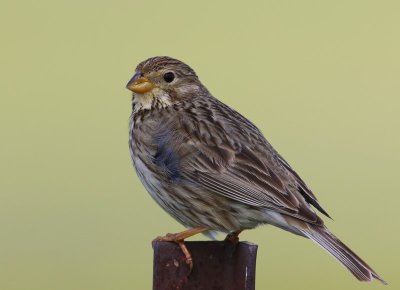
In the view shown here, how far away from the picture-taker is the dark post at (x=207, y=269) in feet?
17.0

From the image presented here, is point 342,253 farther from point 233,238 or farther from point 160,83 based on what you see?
point 160,83

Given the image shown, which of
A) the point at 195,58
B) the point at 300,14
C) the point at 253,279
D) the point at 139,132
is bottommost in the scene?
the point at 253,279

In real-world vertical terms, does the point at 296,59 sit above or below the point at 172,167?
above

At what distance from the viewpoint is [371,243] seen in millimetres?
9406

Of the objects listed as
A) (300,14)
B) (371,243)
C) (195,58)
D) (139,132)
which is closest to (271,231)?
(371,243)

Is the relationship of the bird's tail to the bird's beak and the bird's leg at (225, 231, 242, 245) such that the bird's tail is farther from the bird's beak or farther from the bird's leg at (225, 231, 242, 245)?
the bird's beak

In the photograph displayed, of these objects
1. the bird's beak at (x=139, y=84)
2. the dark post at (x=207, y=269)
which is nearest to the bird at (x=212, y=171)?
the bird's beak at (x=139, y=84)

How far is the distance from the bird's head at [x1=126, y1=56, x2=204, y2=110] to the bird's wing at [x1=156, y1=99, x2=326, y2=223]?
31cm

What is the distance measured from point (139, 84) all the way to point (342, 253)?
1.81 meters

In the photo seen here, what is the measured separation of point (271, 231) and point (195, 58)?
272 cm

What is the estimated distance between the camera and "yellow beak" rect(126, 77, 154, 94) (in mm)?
7277

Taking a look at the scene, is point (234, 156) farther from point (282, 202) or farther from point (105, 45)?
point (105, 45)

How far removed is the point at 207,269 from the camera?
208 inches

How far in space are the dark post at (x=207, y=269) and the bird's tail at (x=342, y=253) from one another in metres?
0.74
